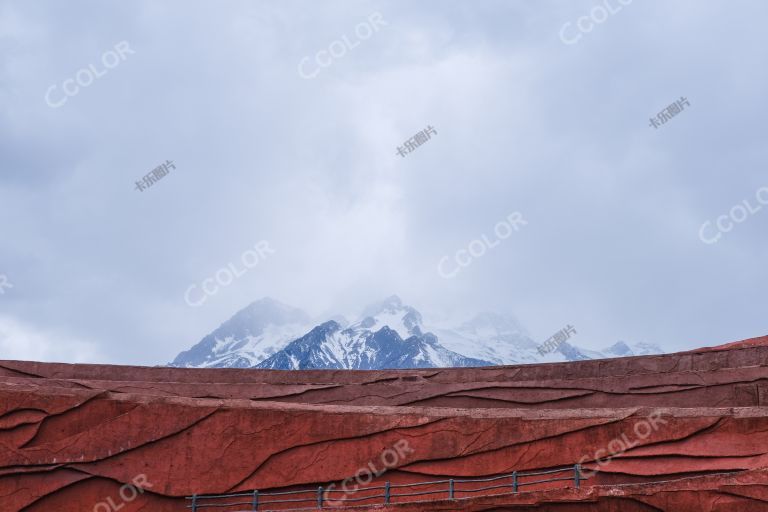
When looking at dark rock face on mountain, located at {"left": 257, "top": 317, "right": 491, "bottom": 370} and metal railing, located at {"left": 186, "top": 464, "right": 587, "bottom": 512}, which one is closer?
metal railing, located at {"left": 186, "top": 464, "right": 587, "bottom": 512}

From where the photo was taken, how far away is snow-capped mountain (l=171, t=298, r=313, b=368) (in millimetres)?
161500

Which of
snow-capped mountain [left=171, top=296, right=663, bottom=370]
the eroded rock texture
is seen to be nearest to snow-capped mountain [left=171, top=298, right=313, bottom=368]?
snow-capped mountain [left=171, top=296, right=663, bottom=370]

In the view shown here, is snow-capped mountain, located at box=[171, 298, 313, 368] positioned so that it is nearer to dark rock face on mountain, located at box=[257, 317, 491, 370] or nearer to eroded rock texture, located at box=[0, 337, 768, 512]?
dark rock face on mountain, located at box=[257, 317, 491, 370]

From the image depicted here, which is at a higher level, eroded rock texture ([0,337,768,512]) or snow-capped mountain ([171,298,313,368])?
snow-capped mountain ([171,298,313,368])

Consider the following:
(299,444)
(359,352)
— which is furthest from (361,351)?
(299,444)

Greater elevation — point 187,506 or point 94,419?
point 94,419

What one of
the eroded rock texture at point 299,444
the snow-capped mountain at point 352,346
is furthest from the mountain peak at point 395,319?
the eroded rock texture at point 299,444

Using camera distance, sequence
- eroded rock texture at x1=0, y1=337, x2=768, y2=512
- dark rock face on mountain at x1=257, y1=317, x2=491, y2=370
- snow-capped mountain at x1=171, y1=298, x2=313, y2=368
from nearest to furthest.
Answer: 1. eroded rock texture at x1=0, y1=337, x2=768, y2=512
2. dark rock face on mountain at x1=257, y1=317, x2=491, y2=370
3. snow-capped mountain at x1=171, y1=298, x2=313, y2=368

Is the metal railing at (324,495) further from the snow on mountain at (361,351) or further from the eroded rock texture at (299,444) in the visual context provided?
the snow on mountain at (361,351)

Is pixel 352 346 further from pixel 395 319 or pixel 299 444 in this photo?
pixel 299 444

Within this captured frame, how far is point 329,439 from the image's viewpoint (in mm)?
12336

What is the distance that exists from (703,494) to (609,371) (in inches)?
252

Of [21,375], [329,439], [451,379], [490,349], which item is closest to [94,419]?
[329,439]

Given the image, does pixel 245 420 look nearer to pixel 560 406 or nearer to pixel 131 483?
pixel 131 483
